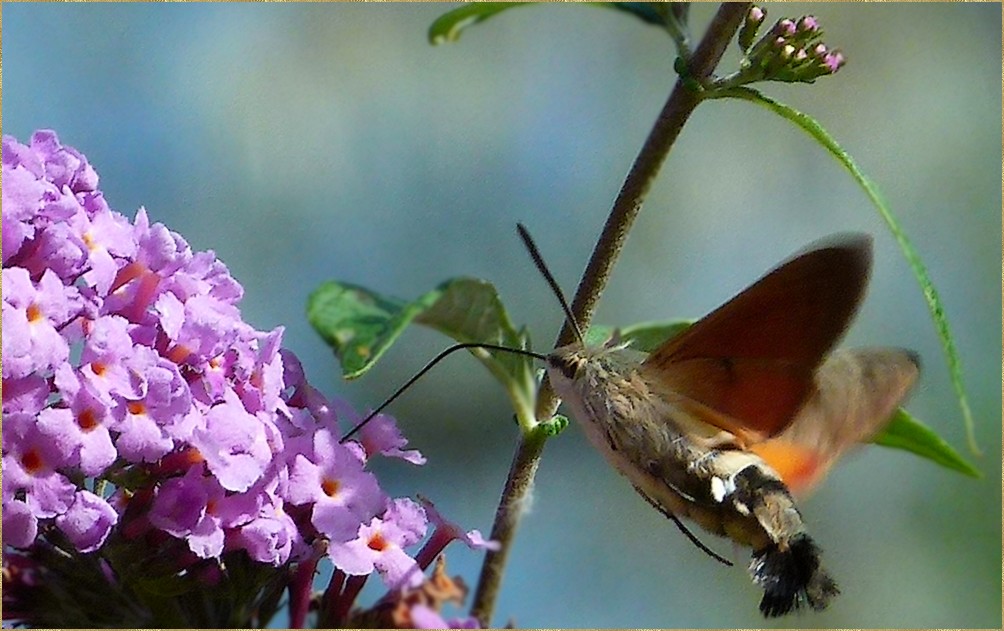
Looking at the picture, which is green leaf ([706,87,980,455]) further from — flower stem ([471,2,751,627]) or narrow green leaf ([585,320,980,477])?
narrow green leaf ([585,320,980,477])

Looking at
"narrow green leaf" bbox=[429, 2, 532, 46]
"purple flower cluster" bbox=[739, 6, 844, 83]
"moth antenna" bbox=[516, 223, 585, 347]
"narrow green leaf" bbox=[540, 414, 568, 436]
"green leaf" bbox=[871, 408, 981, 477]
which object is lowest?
"green leaf" bbox=[871, 408, 981, 477]

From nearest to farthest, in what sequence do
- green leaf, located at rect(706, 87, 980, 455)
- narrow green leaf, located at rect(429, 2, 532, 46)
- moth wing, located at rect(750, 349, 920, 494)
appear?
green leaf, located at rect(706, 87, 980, 455), moth wing, located at rect(750, 349, 920, 494), narrow green leaf, located at rect(429, 2, 532, 46)

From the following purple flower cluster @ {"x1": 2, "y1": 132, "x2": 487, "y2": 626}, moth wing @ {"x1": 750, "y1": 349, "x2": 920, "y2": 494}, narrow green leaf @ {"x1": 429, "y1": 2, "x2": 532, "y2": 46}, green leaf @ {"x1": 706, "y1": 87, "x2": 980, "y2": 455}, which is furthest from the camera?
narrow green leaf @ {"x1": 429, "y1": 2, "x2": 532, "y2": 46}

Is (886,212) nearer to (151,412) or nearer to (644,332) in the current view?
(644,332)

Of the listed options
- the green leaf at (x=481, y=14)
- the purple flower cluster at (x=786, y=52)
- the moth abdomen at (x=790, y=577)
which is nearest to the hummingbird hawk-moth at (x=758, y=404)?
the moth abdomen at (x=790, y=577)

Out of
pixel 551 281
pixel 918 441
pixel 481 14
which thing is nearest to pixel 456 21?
pixel 481 14

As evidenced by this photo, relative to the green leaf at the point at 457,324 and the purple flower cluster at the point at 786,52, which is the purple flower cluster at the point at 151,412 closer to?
the green leaf at the point at 457,324

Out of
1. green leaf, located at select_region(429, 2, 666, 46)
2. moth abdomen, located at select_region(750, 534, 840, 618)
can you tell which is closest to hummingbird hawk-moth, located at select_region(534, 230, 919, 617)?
moth abdomen, located at select_region(750, 534, 840, 618)
